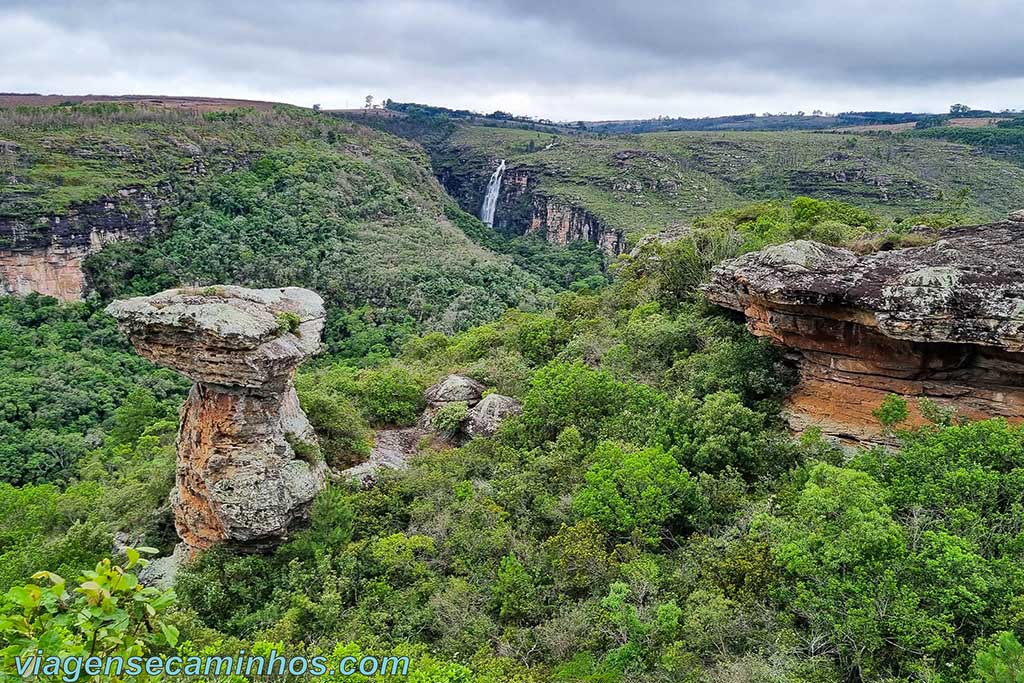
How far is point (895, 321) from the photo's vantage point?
12.5 metres

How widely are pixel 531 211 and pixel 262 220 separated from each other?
176 feet

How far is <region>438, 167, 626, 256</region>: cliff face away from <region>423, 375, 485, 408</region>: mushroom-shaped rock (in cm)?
6348

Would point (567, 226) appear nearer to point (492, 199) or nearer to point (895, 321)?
point (492, 199)

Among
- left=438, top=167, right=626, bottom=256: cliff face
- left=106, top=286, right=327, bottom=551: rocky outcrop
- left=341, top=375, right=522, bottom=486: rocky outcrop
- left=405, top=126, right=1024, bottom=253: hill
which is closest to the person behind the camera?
left=106, top=286, right=327, bottom=551: rocky outcrop

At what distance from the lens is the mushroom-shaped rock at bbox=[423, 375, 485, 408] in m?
22.8

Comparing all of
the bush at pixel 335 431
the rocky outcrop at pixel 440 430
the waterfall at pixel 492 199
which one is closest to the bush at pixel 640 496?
the rocky outcrop at pixel 440 430

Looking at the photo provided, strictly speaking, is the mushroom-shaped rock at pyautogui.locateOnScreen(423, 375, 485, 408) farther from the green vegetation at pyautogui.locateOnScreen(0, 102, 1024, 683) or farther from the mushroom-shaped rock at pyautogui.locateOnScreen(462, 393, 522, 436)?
the mushroom-shaped rock at pyautogui.locateOnScreen(462, 393, 522, 436)

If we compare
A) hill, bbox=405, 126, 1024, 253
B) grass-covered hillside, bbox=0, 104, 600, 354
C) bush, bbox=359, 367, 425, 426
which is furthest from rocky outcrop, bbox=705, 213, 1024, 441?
hill, bbox=405, 126, 1024, 253

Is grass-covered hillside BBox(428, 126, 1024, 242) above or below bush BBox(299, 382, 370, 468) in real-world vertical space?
above

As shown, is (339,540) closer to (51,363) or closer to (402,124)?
(51,363)

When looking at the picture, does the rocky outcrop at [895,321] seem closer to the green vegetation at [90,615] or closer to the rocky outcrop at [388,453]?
the rocky outcrop at [388,453]

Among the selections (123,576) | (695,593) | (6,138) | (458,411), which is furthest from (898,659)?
(6,138)

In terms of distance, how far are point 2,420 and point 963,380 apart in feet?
151

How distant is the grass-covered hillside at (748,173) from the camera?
271 ft
